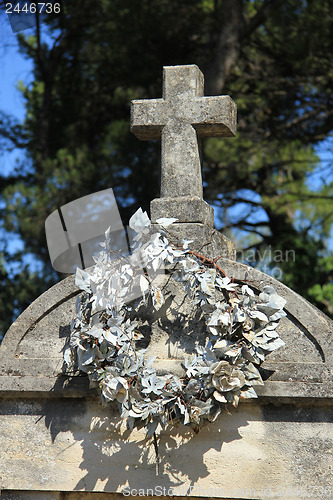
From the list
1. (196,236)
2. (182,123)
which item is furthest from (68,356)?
(182,123)

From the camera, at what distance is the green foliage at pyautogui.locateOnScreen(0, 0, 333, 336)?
7.10m

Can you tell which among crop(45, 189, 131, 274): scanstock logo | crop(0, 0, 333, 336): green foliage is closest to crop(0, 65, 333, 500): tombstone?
crop(45, 189, 131, 274): scanstock logo

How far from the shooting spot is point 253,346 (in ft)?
8.75

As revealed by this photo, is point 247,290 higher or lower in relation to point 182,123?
lower

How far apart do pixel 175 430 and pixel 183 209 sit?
3.36 ft

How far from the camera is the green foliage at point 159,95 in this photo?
23.3ft

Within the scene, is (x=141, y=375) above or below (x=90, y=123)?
below

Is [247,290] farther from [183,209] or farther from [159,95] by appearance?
[159,95]

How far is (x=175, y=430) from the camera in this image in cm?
283

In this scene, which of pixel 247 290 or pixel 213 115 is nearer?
pixel 247 290

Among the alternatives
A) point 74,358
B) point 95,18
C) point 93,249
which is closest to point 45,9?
point 95,18

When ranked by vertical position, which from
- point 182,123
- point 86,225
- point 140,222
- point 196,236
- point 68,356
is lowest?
point 86,225

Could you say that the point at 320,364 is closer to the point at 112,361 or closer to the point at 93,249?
the point at 112,361

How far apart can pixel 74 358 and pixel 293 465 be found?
41.6 inches
